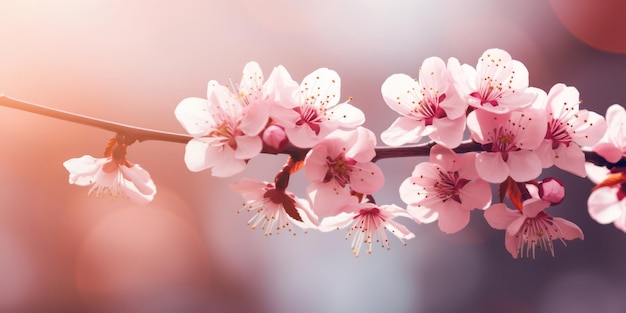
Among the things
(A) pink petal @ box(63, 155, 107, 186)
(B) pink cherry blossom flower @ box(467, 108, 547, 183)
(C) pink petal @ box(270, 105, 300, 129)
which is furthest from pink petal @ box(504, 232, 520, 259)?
(A) pink petal @ box(63, 155, 107, 186)

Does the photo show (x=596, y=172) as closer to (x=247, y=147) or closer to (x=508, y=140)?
(x=508, y=140)

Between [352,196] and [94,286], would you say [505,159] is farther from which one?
[94,286]

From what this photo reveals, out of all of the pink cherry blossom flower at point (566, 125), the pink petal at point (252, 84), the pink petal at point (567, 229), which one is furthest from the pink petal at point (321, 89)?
the pink petal at point (567, 229)

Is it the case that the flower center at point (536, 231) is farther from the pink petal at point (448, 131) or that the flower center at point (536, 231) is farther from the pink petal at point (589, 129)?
the pink petal at point (448, 131)

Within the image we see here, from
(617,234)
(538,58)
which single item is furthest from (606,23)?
(617,234)

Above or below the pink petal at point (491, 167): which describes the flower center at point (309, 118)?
above

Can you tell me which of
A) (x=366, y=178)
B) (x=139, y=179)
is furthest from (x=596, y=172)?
(x=139, y=179)
